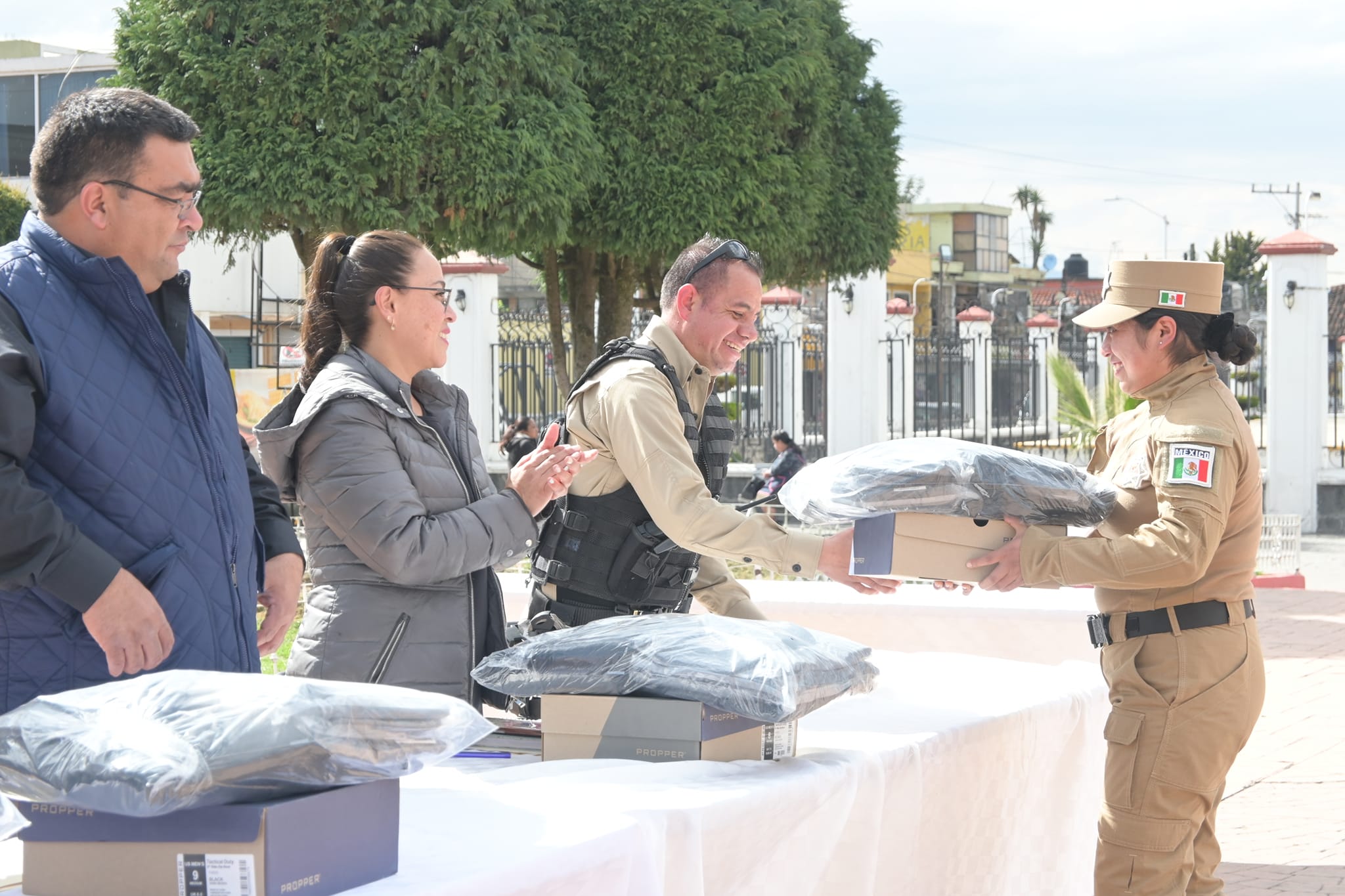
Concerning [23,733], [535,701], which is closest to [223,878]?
[23,733]

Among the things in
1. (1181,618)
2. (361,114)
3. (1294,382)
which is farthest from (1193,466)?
(1294,382)

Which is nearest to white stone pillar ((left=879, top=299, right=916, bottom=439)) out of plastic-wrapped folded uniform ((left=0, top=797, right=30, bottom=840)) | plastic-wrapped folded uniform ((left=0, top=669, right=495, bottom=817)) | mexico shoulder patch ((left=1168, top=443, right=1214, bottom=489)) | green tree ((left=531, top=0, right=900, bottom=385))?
green tree ((left=531, top=0, right=900, bottom=385))

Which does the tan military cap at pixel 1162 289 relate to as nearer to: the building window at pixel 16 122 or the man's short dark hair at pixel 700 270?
the man's short dark hair at pixel 700 270

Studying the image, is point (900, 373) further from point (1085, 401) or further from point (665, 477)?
point (665, 477)

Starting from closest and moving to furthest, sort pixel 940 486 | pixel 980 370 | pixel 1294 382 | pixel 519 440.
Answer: pixel 940 486 → pixel 519 440 → pixel 1294 382 → pixel 980 370

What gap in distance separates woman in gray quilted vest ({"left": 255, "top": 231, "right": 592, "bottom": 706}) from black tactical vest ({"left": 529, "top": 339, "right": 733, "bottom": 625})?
0.33 metres

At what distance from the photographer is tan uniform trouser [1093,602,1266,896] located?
307 cm

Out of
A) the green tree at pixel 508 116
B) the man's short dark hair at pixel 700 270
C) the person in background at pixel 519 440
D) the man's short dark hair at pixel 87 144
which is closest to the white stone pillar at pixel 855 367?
the person in background at pixel 519 440

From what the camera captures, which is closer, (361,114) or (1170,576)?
(1170,576)

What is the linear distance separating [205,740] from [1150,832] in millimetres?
2223

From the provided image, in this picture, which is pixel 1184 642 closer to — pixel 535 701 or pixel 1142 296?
pixel 1142 296

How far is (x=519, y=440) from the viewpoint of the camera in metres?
14.4

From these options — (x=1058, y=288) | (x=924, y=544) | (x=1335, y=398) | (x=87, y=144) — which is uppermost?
(x=1058, y=288)

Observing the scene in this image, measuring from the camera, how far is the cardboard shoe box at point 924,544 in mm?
2979
